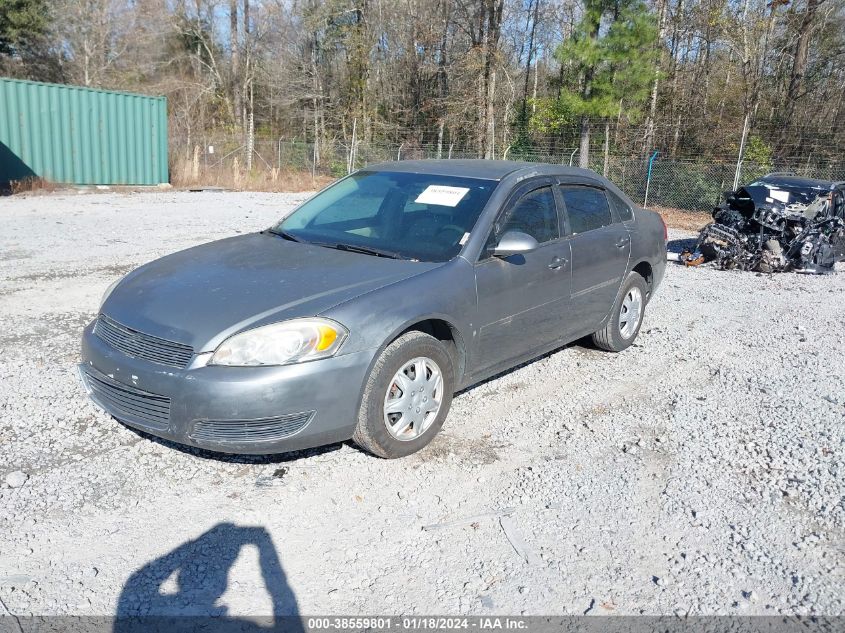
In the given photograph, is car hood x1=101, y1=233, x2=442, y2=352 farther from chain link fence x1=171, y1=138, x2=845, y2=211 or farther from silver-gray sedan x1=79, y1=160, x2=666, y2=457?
chain link fence x1=171, y1=138, x2=845, y2=211

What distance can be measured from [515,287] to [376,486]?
1.63m

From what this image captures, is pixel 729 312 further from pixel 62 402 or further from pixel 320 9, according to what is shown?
pixel 320 9

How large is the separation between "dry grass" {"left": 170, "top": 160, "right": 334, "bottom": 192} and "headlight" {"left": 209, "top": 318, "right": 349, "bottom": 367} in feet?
71.0

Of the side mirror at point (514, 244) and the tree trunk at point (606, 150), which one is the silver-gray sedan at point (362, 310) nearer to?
the side mirror at point (514, 244)

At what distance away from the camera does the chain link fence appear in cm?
1948

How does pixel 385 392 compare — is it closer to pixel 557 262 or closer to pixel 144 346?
pixel 144 346

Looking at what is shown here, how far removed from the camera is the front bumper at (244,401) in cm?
344

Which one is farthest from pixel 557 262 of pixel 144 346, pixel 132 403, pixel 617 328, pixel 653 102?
pixel 653 102

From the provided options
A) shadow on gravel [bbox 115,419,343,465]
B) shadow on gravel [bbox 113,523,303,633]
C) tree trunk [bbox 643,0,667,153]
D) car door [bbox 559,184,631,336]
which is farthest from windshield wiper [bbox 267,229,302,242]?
tree trunk [bbox 643,0,667,153]

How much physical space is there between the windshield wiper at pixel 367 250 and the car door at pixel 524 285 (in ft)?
1.75

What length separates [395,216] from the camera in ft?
15.9

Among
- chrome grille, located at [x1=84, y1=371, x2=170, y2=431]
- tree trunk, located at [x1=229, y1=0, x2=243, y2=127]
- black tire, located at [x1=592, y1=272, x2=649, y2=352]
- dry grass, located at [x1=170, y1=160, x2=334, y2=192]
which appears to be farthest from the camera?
tree trunk, located at [x1=229, y1=0, x2=243, y2=127]

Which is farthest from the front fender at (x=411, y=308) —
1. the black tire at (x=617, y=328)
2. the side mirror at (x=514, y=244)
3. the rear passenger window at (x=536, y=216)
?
the black tire at (x=617, y=328)

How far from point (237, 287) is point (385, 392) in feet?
3.36
